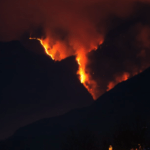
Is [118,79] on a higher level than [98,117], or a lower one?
higher

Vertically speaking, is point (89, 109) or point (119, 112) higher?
point (89, 109)

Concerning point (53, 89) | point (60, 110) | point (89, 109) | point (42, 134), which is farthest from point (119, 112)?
point (53, 89)

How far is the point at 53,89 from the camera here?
351ft

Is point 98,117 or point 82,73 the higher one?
point 82,73

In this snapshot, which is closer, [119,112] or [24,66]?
[119,112]

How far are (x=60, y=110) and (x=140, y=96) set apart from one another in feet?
115

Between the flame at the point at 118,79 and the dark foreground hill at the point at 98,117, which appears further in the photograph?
the flame at the point at 118,79

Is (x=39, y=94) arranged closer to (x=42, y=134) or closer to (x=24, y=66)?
(x=24, y=66)

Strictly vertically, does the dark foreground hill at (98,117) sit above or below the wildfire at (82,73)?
below

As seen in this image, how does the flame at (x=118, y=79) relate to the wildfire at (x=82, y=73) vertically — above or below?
below

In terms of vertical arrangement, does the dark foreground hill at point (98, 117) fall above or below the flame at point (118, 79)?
below

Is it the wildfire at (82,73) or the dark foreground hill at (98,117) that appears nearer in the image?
the dark foreground hill at (98,117)

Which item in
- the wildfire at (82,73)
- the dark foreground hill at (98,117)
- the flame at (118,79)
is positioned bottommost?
the dark foreground hill at (98,117)

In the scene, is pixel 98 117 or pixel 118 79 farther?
pixel 118 79
